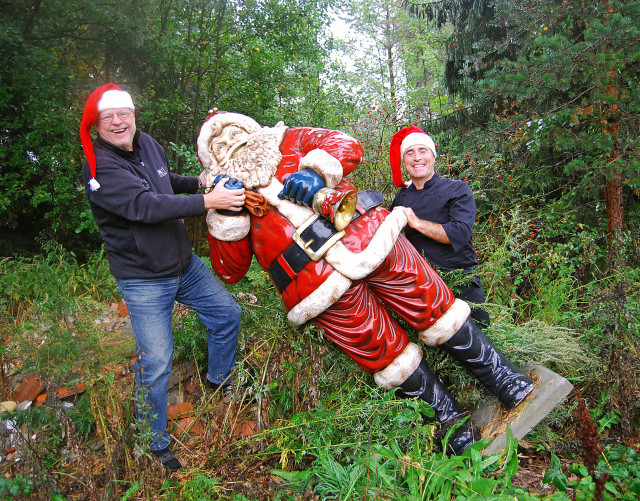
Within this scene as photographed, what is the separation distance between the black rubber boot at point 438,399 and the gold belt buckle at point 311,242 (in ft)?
2.93

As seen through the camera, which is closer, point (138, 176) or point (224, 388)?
point (138, 176)

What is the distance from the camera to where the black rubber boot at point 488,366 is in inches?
93.5

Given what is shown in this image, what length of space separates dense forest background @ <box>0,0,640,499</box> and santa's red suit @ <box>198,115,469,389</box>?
39 centimetres

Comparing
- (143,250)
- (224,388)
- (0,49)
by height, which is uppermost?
(0,49)

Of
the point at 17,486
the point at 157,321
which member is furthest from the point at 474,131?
the point at 17,486

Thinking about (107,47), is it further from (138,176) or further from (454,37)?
(454,37)

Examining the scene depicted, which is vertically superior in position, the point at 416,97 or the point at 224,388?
the point at 416,97

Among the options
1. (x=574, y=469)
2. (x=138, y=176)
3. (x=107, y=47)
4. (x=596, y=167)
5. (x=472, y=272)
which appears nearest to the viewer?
(x=574, y=469)

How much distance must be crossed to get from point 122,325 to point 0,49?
11.2ft

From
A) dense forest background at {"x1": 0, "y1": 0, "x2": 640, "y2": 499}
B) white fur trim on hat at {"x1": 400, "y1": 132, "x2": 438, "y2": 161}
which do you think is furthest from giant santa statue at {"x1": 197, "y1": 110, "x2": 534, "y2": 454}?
white fur trim on hat at {"x1": 400, "y1": 132, "x2": 438, "y2": 161}

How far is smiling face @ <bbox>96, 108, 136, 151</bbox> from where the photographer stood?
2.24m

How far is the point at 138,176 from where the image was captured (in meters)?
2.33

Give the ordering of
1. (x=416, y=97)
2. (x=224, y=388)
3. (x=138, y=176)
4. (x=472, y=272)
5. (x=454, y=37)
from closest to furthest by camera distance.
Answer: (x=138, y=176) < (x=472, y=272) < (x=224, y=388) < (x=454, y=37) < (x=416, y=97)

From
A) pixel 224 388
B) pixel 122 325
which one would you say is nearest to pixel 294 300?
pixel 224 388
